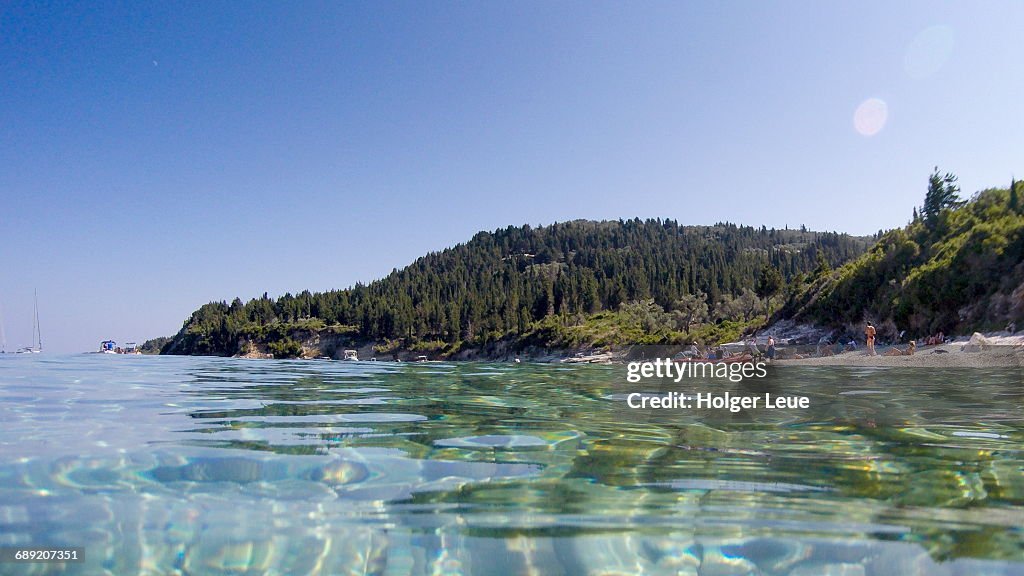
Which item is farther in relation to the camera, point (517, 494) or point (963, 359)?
point (963, 359)

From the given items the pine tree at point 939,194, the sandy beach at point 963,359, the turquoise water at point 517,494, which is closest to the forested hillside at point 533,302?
the pine tree at point 939,194

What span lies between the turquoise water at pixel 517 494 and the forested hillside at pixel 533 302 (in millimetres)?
61608

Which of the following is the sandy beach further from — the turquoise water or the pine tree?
the pine tree

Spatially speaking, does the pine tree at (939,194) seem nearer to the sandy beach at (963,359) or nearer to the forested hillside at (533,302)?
the forested hillside at (533,302)

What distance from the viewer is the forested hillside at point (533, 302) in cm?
8706

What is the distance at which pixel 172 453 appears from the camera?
4.67m

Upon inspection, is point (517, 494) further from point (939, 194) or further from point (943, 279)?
point (939, 194)

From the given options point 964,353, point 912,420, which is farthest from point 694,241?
point 912,420

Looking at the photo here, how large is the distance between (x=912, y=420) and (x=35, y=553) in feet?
25.7

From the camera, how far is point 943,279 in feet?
107

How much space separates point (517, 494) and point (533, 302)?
105 meters

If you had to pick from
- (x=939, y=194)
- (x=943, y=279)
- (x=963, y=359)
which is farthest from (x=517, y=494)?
(x=939, y=194)

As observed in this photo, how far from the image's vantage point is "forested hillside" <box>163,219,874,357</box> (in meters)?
87.1

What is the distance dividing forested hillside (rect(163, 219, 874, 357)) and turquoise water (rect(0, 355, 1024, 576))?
2426 inches
